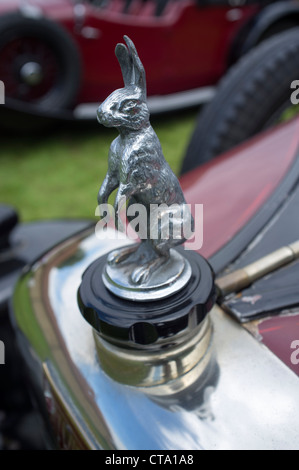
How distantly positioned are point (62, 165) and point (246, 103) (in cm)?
207

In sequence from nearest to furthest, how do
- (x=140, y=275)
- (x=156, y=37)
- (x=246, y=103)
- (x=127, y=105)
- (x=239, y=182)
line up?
(x=127, y=105), (x=140, y=275), (x=239, y=182), (x=246, y=103), (x=156, y=37)

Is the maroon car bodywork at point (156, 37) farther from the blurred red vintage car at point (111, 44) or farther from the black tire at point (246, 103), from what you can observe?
the black tire at point (246, 103)

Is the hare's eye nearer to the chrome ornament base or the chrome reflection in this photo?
the chrome ornament base

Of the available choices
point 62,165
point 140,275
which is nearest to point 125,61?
point 140,275

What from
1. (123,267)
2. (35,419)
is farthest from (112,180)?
(35,419)

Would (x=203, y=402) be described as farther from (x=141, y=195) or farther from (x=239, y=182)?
(x=239, y=182)

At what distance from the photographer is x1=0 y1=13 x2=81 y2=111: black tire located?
346 centimetres

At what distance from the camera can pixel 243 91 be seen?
1934 mm

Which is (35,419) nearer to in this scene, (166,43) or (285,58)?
(285,58)

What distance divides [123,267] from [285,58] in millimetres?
1561

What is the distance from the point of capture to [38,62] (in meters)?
3.65

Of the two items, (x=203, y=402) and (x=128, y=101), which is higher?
(x=128, y=101)

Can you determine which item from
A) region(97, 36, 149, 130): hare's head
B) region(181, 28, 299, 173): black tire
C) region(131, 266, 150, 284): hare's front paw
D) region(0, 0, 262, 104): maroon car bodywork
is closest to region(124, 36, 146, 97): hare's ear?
region(97, 36, 149, 130): hare's head

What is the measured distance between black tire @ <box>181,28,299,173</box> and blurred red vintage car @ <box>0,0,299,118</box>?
1767 millimetres
